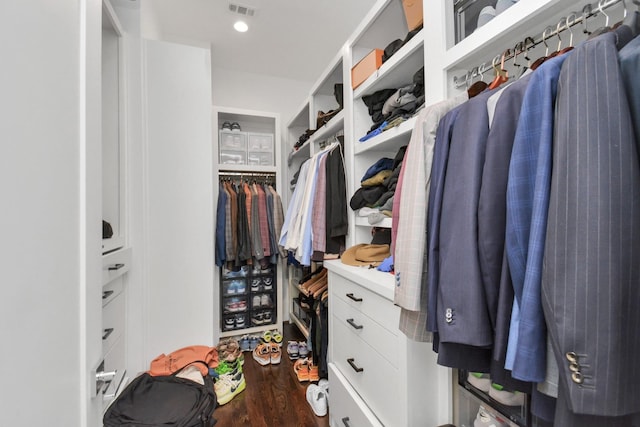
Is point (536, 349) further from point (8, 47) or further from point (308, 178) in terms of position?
point (308, 178)

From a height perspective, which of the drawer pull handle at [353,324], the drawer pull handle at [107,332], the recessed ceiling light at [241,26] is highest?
the recessed ceiling light at [241,26]

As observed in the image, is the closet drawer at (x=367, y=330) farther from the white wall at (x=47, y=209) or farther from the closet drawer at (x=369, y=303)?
the white wall at (x=47, y=209)

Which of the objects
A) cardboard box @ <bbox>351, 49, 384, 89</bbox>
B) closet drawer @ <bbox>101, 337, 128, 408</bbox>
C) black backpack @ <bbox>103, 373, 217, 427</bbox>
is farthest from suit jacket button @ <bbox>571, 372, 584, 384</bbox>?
closet drawer @ <bbox>101, 337, 128, 408</bbox>

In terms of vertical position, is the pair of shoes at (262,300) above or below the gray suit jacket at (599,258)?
below

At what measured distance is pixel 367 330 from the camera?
1.04 m

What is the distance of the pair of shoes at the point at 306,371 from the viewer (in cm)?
184

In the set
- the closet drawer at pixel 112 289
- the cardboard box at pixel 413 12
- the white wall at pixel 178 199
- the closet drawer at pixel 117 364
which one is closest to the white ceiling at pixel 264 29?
the white wall at pixel 178 199

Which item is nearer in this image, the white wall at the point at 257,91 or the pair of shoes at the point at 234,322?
the pair of shoes at the point at 234,322

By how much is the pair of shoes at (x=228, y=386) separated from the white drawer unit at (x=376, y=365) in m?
0.71

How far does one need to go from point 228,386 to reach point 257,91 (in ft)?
9.20

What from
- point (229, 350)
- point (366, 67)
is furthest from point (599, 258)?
point (229, 350)

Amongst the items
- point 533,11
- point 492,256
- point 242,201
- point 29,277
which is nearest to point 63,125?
point 29,277

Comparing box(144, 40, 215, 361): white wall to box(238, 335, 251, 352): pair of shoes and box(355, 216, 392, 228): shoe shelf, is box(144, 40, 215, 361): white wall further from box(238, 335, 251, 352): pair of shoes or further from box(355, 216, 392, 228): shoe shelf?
box(355, 216, 392, 228): shoe shelf

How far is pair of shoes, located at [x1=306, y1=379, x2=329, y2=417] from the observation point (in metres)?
1.53
